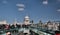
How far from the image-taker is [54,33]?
4508 mm

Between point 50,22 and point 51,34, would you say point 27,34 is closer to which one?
point 50,22

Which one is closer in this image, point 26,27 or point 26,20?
point 26,27

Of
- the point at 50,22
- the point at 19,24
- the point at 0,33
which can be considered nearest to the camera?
the point at 0,33

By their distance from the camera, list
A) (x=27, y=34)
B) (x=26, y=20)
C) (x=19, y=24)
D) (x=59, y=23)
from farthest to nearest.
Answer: (x=26, y=20), (x=27, y=34), (x=19, y=24), (x=59, y=23)

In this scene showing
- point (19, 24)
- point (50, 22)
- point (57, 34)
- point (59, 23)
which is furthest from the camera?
point (19, 24)

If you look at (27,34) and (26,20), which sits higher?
(26,20)

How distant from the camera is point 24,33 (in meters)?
12.9

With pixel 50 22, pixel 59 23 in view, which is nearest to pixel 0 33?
pixel 59 23

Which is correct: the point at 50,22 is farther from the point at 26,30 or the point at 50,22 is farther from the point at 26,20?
the point at 26,20

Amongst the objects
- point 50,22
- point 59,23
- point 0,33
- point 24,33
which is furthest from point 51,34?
point 24,33

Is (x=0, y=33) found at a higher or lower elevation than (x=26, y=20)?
lower

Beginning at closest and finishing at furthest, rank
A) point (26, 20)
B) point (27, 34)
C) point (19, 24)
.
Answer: point (19, 24), point (27, 34), point (26, 20)

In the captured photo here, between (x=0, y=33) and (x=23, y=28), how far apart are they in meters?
6.26

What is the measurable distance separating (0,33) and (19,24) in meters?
6.12
